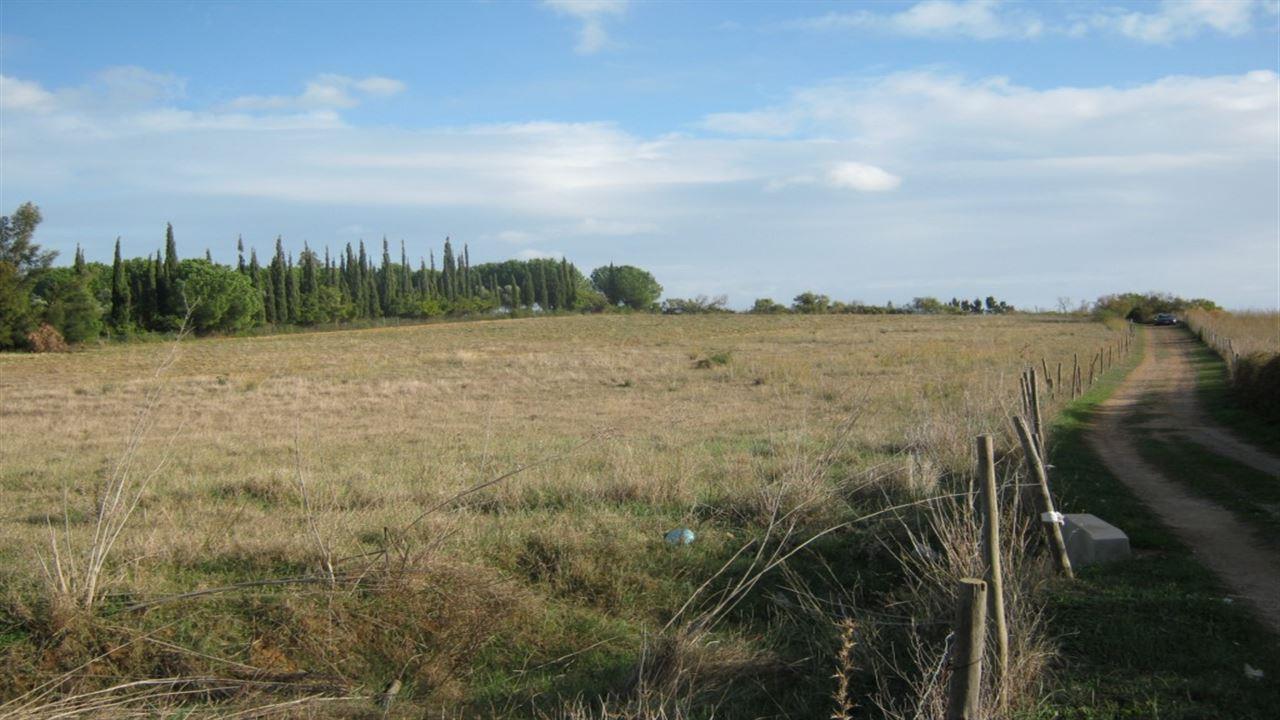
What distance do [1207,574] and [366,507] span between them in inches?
289

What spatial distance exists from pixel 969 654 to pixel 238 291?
80850 millimetres

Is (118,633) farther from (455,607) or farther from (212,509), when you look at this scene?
(212,509)

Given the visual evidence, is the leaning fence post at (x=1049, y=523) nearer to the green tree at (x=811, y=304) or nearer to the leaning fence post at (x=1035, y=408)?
the leaning fence post at (x=1035, y=408)

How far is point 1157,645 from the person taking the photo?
579 centimetres

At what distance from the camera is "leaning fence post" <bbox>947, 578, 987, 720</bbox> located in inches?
148

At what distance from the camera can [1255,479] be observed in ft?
37.4

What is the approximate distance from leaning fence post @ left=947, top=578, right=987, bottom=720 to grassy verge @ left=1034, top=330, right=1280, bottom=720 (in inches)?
57.8

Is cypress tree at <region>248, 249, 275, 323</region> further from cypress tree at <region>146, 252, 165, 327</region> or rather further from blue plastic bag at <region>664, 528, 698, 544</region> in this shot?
blue plastic bag at <region>664, 528, 698, 544</region>

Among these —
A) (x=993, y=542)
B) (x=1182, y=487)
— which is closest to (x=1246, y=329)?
(x=1182, y=487)

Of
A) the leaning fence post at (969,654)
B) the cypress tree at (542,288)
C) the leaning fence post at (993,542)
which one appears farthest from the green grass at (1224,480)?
the cypress tree at (542,288)

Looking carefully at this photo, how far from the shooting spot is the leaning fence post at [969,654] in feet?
12.4

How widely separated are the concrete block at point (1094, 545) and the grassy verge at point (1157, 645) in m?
0.14

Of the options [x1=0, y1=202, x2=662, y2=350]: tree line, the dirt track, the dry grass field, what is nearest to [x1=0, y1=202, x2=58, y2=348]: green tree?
[x1=0, y1=202, x2=662, y2=350]: tree line

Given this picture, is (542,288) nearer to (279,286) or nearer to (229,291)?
(279,286)
